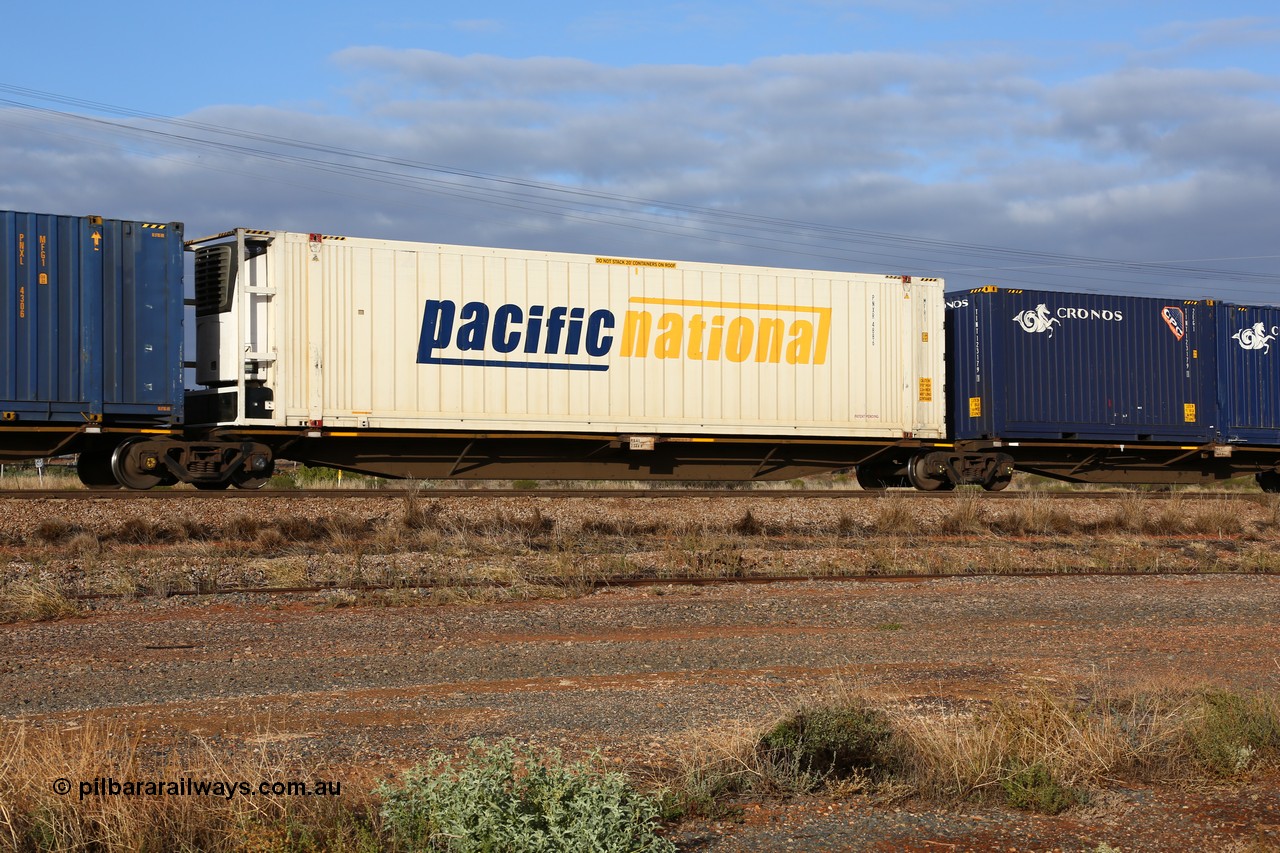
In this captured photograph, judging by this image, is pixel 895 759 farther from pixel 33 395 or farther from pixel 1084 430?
pixel 1084 430

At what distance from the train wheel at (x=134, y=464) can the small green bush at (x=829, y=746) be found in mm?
12745

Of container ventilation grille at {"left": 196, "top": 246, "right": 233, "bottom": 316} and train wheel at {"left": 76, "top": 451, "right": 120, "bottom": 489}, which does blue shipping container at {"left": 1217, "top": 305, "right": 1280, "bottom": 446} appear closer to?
container ventilation grille at {"left": 196, "top": 246, "right": 233, "bottom": 316}

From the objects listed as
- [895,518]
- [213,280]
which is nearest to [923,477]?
[895,518]

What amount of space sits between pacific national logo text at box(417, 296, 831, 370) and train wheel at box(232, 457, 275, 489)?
265cm

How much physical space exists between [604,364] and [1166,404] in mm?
11079

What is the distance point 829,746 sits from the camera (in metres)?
5.41

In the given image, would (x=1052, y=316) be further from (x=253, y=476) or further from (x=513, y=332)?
(x=253, y=476)

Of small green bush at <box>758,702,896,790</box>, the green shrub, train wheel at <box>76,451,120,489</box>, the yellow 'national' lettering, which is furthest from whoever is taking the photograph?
the yellow 'national' lettering

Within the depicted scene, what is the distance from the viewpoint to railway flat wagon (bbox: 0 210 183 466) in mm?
15203

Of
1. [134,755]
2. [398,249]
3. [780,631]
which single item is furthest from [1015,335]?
[134,755]

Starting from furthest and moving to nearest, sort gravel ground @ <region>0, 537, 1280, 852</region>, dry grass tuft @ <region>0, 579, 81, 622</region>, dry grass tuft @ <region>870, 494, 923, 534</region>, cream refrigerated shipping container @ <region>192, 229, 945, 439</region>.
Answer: dry grass tuft @ <region>870, 494, 923, 534</region>, cream refrigerated shipping container @ <region>192, 229, 945, 439</region>, dry grass tuft @ <region>0, 579, 81, 622</region>, gravel ground @ <region>0, 537, 1280, 852</region>

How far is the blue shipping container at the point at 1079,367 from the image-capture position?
21.0 metres

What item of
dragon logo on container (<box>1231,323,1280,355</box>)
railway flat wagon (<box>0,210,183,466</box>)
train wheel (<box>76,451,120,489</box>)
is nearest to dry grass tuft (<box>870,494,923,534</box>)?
dragon logo on container (<box>1231,323,1280,355</box>)

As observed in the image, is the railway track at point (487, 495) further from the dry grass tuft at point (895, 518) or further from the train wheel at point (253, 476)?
→ the dry grass tuft at point (895, 518)
